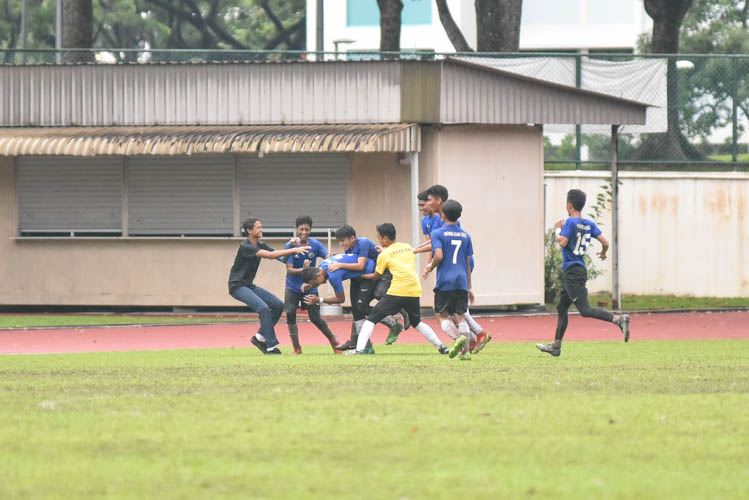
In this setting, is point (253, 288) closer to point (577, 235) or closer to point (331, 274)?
point (331, 274)

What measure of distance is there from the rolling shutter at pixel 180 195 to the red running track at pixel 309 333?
121 inches

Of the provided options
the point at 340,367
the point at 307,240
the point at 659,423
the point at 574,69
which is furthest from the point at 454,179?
the point at 659,423

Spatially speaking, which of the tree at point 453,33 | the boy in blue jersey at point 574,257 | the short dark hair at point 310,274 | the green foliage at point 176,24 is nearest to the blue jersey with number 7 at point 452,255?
the boy in blue jersey at point 574,257

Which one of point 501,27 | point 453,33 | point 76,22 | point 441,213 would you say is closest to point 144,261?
point 76,22

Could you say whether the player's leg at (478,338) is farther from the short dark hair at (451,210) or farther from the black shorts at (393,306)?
the short dark hair at (451,210)

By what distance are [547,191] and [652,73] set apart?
128 inches

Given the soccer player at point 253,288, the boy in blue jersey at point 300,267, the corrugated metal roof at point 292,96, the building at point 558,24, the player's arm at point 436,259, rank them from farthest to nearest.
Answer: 1. the building at point 558,24
2. the corrugated metal roof at point 292,96
3. the soccer player at point 253,288
4. the boy in blue jersey at point 300,267
5. the player's arm at point 436,259

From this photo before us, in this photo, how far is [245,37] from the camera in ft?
217

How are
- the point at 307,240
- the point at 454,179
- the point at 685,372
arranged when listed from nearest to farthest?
1. the point at 685,372
2. the point at 307,240
3. the point at 454,179

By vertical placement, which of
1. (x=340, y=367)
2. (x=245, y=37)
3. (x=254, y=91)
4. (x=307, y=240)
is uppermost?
(x=245, y=37)

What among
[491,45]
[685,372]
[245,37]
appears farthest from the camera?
[245,37]

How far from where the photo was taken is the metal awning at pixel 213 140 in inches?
905

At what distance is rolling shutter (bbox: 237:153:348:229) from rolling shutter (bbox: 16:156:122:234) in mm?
2352

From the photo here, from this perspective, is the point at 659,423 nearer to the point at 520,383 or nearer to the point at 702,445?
the point at 702,445
